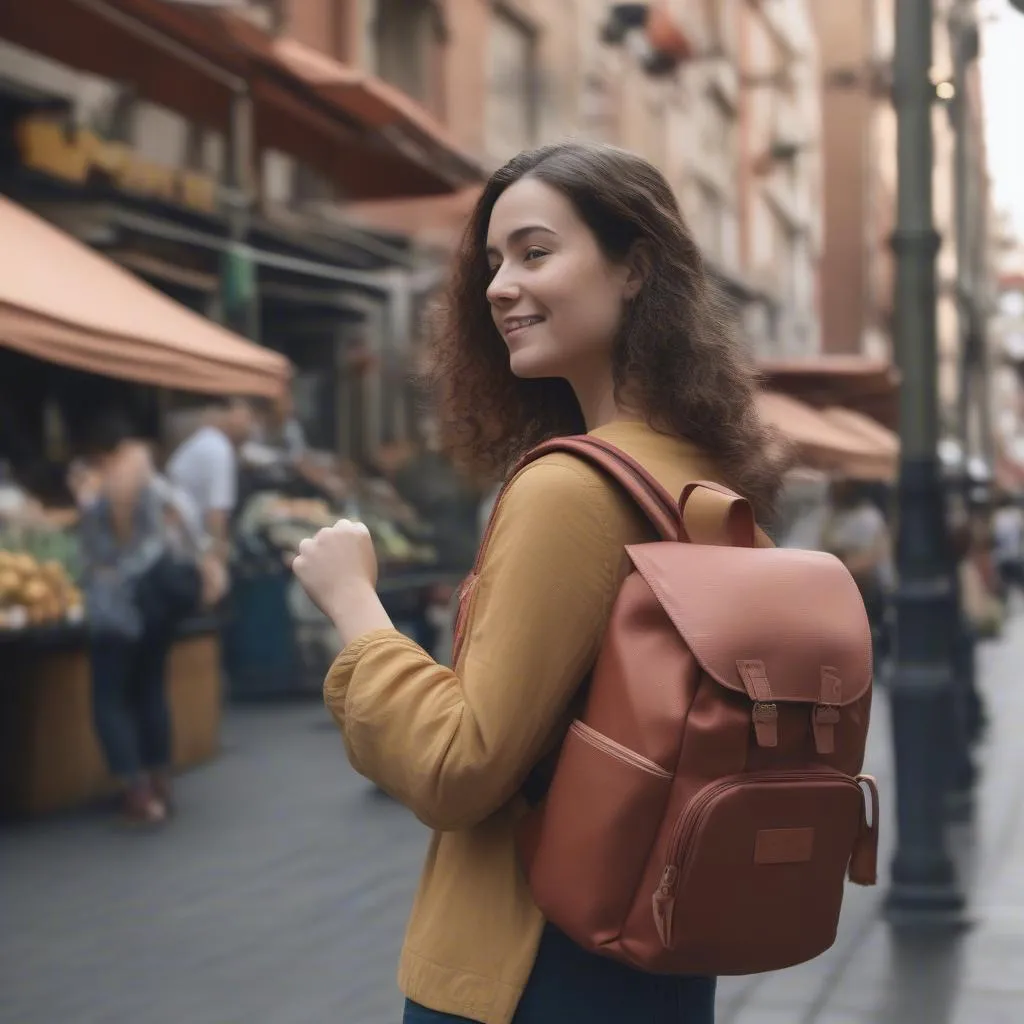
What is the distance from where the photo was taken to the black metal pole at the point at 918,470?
6992 mm

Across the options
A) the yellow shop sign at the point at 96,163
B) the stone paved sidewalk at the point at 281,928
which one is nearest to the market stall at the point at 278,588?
the yellow shop sign at the point at 96,163

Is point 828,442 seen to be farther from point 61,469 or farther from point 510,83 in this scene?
point 510,83

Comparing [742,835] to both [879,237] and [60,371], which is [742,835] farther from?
[879,237]

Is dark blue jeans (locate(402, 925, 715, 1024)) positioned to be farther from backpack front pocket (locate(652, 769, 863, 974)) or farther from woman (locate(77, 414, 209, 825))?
woman (locate(77, 414, 209, 825))

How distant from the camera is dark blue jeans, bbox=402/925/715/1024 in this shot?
2055 mm

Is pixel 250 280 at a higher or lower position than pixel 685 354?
higher

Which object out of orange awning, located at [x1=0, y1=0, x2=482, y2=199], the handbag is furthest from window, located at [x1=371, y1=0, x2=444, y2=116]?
the handbag

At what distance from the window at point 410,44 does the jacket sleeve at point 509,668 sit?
17.8 m

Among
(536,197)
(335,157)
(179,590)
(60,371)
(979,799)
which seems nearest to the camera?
(536,197)

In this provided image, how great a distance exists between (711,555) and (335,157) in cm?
1054

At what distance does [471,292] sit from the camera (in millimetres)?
2518

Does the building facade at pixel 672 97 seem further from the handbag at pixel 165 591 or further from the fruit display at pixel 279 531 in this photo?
the handbag at pixel 165 591

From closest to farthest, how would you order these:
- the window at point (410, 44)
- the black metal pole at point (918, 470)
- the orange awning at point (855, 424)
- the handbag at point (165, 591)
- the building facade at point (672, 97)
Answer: the black metal pole at point (918, 470) → the handbag at point (165, 591) → the orange awning at point (855, 424) → the window at point (410, 44) → the building facade at point (672, 97)

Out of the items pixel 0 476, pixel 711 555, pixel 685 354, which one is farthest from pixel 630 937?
pixel 0 476
